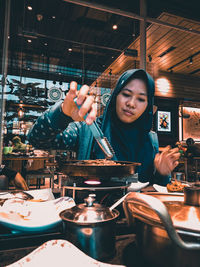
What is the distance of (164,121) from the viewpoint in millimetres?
8680

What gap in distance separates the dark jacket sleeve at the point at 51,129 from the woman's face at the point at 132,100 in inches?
22.1

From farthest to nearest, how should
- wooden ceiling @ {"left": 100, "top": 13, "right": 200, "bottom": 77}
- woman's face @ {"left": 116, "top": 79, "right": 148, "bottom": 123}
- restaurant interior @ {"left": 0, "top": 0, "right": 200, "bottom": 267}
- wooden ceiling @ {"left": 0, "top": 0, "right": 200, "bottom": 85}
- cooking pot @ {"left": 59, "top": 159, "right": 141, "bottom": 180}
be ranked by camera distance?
1. wooden ceiling @ {"left": 100, "top": 13, "right": 200, "bottom": 77}
2. wooden ceiling @ {"left": 0, "top": 0, "right": 200, "bottom": 85}
3. woman's face @ {"left": 116, "top": 79, "right": 148, "bottom": 123}
4. cooking pot @ {"left": 59, "top": 159, "right": 141, "bottom": 180}
5. restaurant interior @ {"left": 0, "top": 0, "right": 200, "bottom": 267}

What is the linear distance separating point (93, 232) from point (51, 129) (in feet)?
3.01

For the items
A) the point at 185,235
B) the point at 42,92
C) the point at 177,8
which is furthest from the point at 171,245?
the point at 42,92

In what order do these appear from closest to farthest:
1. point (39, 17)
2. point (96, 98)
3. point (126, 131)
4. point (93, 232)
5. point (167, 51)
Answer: point (93, 232)
point (126, 131)
point (39, 17)
point (96, 98)
point (167, 51)

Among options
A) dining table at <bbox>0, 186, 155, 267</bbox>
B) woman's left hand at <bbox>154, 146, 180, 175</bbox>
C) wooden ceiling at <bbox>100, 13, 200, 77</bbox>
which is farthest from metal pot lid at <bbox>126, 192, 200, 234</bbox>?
wooden ceiling at <bbox>100, 13, 200, 77</bbox>

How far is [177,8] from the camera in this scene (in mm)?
3982

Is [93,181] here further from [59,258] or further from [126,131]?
[126,131]

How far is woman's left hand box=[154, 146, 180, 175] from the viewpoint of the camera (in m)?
1.17

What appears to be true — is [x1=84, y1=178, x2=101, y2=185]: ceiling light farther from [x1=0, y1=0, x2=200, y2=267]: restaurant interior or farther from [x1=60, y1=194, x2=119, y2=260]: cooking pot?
[x1=60, y1=194, x2=119, y2=260]: cooking pot

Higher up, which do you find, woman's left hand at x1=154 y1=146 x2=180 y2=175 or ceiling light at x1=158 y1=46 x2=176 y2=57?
ceiling light at x1=158 y1=46 x2=176 y2=57

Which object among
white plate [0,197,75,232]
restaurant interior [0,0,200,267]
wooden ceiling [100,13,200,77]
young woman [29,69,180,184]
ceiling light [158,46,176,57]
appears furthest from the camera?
ceiling light [158,46,176,57]

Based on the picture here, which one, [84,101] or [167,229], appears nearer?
[167,229]

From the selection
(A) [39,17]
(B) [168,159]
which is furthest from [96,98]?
(B) [168,159]
